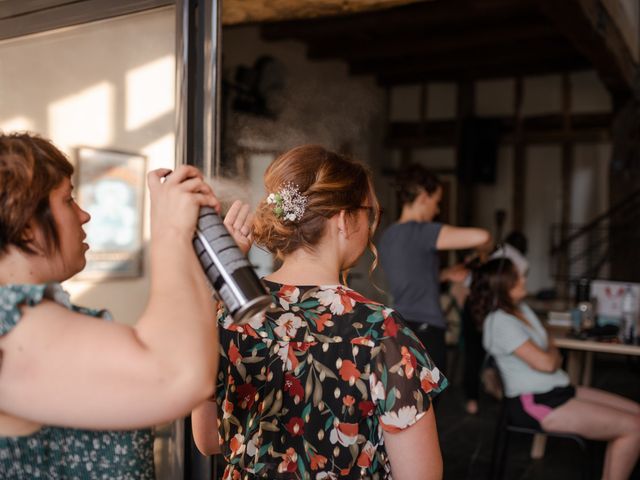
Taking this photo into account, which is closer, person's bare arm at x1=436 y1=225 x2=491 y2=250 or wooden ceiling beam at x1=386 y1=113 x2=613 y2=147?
person's bare arm at x1=436 y1=225 x2=491 y2=250

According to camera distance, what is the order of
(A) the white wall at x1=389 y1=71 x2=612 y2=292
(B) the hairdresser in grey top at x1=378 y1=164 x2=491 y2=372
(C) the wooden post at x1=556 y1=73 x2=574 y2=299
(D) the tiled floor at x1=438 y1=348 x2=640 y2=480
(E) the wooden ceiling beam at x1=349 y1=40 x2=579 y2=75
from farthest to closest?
(A) the white wall at x1=389 y1=71 x2=612 y2=292 < (C) the wooden post at x1=556 y1=73 x2=574 y2=299 < (E) the wooden ceiling beam at x1=349 y1=40 x2=579 y2=75 < (D) the tiled floor at x1=438 y1=348 x2=640 y2=480 < (B) the hairdresser in grey top at x1=378 y1=164 x2=491 y2=372

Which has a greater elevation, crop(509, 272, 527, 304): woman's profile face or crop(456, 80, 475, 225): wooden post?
crop(456, 80, 475, 225): wooden post

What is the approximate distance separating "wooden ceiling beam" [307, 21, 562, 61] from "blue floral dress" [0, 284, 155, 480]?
20.8ft

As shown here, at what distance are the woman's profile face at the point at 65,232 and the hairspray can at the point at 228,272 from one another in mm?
205

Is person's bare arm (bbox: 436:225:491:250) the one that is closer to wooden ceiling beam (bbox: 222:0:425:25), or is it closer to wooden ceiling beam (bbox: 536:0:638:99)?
wooden ceiling beam (bbox: 222:0:425:25)

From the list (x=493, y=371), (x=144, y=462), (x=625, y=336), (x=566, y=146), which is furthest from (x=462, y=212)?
(x=144, y=462)

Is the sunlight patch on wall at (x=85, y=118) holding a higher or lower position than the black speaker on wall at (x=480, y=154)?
lower

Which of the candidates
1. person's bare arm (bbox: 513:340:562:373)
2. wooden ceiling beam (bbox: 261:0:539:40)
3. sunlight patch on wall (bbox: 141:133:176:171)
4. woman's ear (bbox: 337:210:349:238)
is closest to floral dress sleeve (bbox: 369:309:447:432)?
woman's ear (bbox: 337:210:349:238)

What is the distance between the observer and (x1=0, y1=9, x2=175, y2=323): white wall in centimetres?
192

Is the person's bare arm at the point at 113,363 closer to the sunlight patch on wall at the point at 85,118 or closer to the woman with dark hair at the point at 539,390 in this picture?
the sunlight patch on wall at the point at 85,118

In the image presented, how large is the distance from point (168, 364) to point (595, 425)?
2400mm

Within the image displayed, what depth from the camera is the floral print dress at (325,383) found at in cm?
114

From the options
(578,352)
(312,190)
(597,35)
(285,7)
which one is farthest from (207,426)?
(597,35)

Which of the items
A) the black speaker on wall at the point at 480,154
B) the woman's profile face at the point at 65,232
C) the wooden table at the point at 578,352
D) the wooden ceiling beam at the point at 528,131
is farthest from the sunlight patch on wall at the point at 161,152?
the wooden ceiling beam at the point at 528,131
